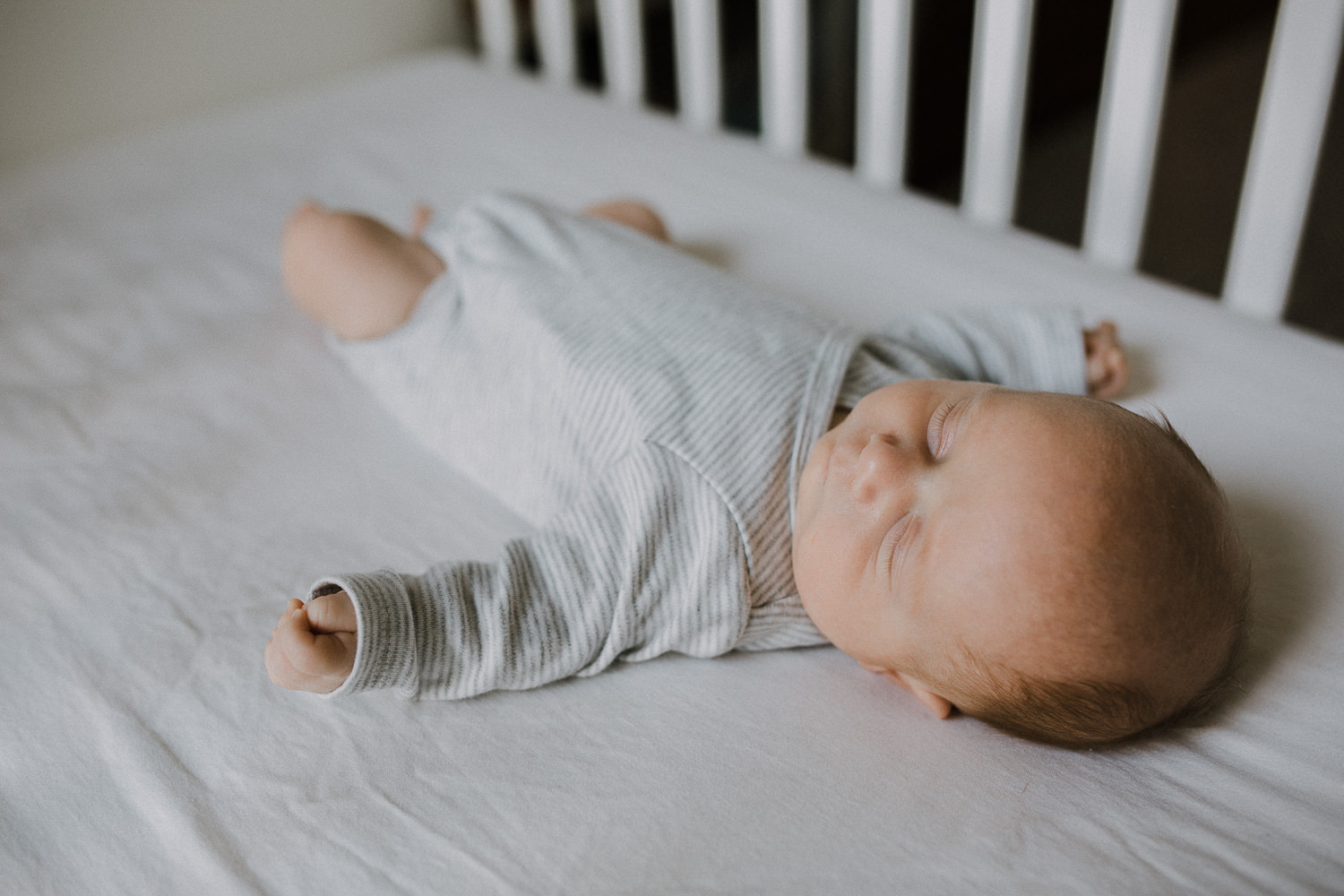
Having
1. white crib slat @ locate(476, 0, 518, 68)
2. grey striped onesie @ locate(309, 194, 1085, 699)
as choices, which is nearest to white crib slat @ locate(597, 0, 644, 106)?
white crib slat @ locate(476, 0, 518, 68)

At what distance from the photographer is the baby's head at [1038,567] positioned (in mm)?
584

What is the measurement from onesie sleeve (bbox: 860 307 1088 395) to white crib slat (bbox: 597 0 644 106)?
896mm

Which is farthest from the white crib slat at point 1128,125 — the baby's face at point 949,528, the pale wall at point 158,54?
the pale wall at point 158,54

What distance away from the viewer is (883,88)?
135 cm

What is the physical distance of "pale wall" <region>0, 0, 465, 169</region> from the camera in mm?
1468

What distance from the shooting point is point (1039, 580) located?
0.59 metres

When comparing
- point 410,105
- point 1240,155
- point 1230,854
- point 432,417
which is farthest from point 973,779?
point 1240,155

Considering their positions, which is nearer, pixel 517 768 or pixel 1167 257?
pixel 517 768

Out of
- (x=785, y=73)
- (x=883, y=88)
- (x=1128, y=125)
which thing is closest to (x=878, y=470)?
(x=1128, y=125)

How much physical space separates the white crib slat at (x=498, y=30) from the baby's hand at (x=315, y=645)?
142cm

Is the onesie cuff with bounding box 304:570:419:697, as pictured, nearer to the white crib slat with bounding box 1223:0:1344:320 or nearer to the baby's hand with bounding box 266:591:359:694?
the baby's hand with bounding box 266:591:359:694

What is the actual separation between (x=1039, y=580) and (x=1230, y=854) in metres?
0.19

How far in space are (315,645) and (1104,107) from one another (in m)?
1.06

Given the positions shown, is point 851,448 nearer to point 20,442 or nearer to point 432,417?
point 432,417
